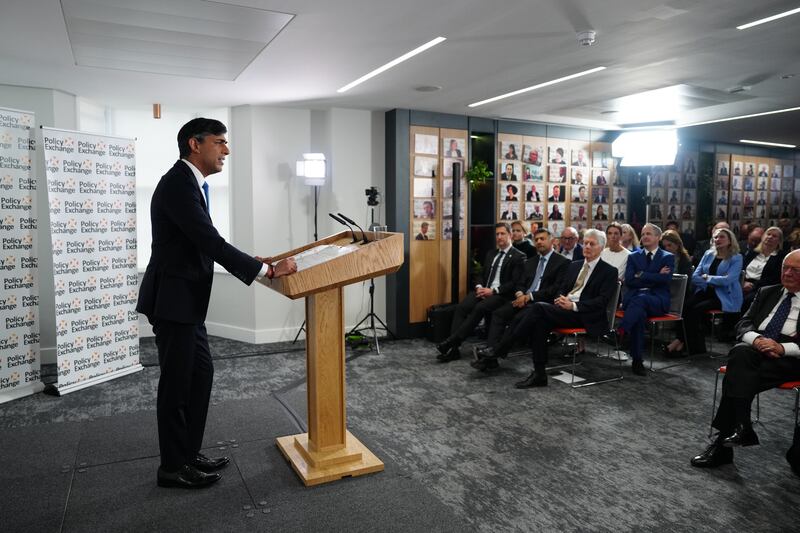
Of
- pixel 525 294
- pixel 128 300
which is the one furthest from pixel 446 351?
pixel 128 300

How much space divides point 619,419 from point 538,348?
1032 millimetres

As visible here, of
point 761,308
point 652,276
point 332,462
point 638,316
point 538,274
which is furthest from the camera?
point 538,274

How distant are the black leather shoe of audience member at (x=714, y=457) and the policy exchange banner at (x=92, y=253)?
196 inches

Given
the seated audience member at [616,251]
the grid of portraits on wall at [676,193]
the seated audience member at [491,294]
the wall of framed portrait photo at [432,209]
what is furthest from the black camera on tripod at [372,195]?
the grid of portraits on wall at [676,193]

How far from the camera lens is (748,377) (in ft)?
11.5

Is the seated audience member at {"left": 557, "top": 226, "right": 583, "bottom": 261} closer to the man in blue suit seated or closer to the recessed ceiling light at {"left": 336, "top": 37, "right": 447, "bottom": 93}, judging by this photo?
the man in blue suit seated

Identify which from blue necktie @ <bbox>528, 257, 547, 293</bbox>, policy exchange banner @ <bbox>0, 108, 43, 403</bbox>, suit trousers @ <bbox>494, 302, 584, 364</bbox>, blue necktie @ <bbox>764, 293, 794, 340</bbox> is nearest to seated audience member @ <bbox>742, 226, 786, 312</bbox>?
blue necktie @ <bbox>528, 257, 547, 293</bbox>

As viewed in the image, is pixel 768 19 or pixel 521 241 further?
pixel 521 241

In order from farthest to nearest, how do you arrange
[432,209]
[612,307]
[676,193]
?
[676,193], [432,209], [612,307]

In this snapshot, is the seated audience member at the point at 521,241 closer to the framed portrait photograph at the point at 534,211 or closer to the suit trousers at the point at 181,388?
the framed portrait photograph at the point at 534,211

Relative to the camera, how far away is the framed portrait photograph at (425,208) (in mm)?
7336

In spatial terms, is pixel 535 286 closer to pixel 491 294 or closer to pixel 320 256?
pixel 491 294

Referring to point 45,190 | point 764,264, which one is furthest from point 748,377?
point 45,190

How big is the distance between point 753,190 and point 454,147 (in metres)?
7.80
